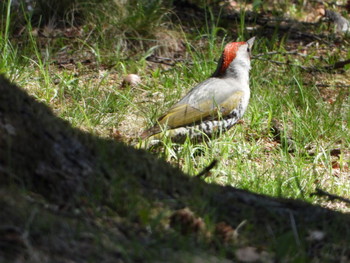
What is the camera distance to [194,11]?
793cm

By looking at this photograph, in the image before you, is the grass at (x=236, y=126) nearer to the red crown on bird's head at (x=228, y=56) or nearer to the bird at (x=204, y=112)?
the bird at (x=204, y=112)

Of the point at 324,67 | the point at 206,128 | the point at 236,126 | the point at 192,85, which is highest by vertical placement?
the point at 324,67

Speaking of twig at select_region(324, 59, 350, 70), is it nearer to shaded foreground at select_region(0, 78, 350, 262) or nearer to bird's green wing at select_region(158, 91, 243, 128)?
bird's green wing at select_region(158, 91, 243, 128)

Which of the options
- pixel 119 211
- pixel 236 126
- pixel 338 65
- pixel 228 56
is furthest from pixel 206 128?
pixel 119 211

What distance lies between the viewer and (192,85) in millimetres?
6059

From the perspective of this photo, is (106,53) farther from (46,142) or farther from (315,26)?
(46,142)

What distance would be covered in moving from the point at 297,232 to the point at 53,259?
1.08 m

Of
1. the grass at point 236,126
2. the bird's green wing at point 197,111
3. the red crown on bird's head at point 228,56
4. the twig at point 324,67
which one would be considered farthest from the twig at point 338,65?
the bird's green wing at point 197,111

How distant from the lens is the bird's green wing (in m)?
5.14

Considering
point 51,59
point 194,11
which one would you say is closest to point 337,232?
point 51,59

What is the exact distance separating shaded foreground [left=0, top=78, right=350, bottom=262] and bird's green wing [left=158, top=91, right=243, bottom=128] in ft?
7.21

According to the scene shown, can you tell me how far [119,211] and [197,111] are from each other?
2738 mm

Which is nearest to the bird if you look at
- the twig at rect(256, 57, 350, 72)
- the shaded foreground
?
the twig at rect(256, 57, 350, 72)

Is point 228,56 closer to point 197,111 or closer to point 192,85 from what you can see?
point 192,85
